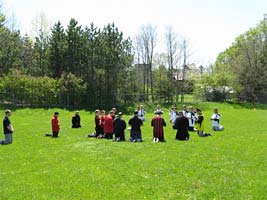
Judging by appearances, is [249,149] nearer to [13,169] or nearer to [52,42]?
[13,169]

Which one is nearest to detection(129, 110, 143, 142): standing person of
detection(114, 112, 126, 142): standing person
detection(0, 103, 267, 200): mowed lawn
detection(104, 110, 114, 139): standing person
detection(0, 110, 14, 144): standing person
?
detection(114, 112, 126, 142): standing person

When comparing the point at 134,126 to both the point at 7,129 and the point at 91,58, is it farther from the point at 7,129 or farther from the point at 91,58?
the point at 91,58

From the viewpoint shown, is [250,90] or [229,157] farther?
[250,90]

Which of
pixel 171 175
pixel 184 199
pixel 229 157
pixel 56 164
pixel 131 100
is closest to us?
pixel 184 199

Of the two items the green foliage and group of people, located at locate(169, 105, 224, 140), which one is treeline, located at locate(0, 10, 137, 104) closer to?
the green foliage

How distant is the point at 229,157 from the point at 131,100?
41.8 meters

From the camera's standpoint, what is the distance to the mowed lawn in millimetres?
10227

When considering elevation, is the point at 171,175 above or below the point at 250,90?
below

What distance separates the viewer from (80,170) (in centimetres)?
1295

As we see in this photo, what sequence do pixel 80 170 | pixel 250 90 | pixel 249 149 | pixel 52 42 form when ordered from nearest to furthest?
pixel 80 170 → pixel 249 149 → pixel 52 42 → pixel 250 90

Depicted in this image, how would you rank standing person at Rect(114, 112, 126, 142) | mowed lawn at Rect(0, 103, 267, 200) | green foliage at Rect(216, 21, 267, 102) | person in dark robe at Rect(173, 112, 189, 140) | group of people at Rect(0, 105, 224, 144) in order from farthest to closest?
green foliage at Rect(216, 21, 267, 102) < standing person at Rect(114, 112, 126, 142) < person in dark robe at Rect(173, 112, 189, 140) < group of people at Rect(0, 105, 224, 144) < mowed lawn at Rect(0, 103, 267, 200)

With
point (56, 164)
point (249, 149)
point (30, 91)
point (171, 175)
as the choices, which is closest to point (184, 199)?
point (171, 175)

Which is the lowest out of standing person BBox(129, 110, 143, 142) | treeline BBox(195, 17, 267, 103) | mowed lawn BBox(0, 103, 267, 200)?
mowed lawn BBox(0, 103, 267, 200)

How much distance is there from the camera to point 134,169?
1301 centimetres
